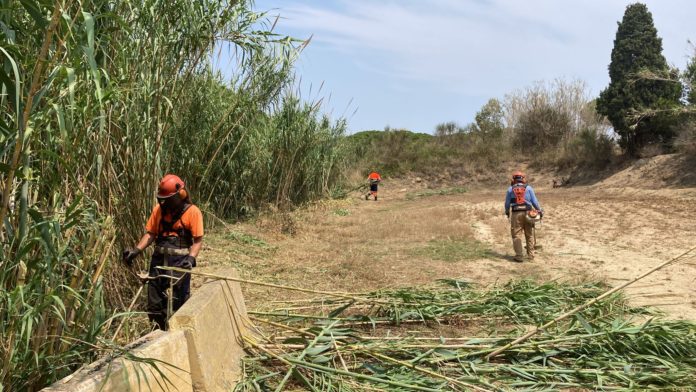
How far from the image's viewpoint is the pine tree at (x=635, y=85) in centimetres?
2317

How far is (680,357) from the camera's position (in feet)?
13.0

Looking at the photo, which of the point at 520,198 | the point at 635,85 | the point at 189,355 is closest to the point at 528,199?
the point at 520,198

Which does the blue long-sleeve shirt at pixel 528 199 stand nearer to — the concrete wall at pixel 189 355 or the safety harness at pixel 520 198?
the safety harness at pixel 520 198

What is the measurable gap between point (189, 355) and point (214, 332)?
0.36m

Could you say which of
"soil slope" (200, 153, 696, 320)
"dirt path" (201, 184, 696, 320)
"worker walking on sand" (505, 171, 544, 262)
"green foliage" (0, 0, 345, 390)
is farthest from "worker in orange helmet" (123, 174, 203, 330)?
"worker walking on sand" (505, 171, 544, 262)

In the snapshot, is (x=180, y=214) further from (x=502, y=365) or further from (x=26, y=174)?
(x=502, y=365)

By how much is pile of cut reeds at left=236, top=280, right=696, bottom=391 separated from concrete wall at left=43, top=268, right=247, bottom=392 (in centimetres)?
20

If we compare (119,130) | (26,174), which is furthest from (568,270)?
(26,174)

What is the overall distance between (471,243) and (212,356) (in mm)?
8045

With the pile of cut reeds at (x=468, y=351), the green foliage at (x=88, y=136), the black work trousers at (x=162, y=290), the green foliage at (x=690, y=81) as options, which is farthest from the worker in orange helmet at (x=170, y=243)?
the green foliage at (x=690, y=81)

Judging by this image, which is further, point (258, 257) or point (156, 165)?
point (258, 257)

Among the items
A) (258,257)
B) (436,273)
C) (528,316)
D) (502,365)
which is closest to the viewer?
(502,365)

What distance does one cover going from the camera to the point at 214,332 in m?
3.62

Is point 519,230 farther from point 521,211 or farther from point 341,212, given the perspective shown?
point 341,212
